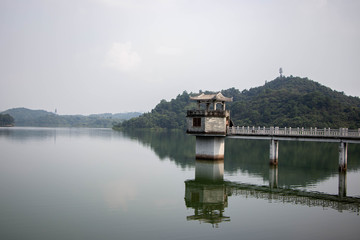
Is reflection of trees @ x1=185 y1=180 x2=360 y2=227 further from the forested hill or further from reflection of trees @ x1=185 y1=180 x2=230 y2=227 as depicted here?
the forested hill

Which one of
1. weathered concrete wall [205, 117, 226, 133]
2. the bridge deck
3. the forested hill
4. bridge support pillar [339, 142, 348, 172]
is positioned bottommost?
bridge support pillar [339, 142, 348, 172]

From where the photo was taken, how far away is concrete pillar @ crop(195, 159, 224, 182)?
32594mm

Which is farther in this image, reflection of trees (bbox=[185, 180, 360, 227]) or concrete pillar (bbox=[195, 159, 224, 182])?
concrete pillar (bbox=[195, 159, 224, 182])


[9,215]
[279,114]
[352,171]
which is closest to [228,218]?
[9,215]

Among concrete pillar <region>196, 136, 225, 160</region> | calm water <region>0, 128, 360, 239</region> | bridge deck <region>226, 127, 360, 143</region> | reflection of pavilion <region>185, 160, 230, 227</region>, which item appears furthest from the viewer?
concrete pillar <region>196, 136, 225, 160</region>

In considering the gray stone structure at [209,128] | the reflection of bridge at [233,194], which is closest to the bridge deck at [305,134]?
the gray stone structure at [209,128]

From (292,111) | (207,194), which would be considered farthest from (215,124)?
(292,111)

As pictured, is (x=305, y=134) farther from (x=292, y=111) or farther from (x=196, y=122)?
(x=292, y=111)

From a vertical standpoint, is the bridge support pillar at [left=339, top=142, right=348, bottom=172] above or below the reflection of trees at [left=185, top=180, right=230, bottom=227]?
above

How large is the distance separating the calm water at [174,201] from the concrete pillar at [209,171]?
0.34 feet

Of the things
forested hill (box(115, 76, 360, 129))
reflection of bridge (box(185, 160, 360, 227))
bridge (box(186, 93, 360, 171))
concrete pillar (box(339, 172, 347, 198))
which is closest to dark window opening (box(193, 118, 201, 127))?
bridge (box(186, 93, 360, 171))

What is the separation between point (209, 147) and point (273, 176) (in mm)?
8682

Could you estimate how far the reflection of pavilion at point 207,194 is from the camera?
20.4 metres

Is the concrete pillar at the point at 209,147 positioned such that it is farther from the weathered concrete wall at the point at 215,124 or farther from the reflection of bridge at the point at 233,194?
the reflection of bridge at the point at 233,194
